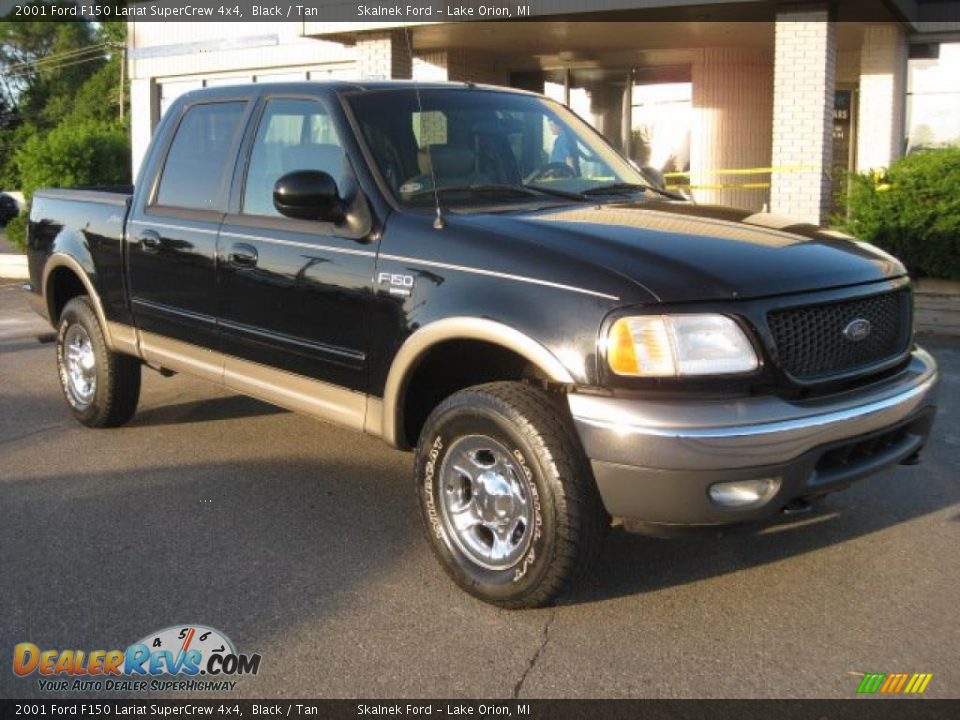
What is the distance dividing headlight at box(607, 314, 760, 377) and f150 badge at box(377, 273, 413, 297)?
98cm

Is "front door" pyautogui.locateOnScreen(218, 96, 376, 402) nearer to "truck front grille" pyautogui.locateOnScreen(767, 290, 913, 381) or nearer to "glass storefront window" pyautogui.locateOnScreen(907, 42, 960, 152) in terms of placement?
"truck front grille" pyautogui.locateOnScreen(767, 290, 913, 381)

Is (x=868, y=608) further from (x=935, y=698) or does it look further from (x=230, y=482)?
(x=230, y=482)

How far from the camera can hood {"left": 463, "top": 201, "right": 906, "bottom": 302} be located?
3.53m

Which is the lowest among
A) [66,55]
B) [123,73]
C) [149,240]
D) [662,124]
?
[149,240]

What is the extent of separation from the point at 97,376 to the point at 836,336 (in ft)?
14.4

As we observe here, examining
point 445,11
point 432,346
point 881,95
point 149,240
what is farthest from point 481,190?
point 881,95

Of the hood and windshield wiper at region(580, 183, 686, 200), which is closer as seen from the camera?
the hood

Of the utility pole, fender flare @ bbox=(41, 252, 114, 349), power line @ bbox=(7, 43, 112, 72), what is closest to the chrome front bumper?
fender flare @ bbox=(41, 252, 114, 349)

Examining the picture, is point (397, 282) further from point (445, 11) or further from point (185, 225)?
point (445, 11)

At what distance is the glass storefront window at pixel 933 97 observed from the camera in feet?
47.4

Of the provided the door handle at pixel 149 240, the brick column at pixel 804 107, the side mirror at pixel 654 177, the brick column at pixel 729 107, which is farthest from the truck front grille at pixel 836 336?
the brick column at pixel 729 107

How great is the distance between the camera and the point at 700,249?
3.74 metres

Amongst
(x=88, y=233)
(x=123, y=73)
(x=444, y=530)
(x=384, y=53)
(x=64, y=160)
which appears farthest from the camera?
(x=123, y=73)

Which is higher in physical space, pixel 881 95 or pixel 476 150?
pixel 881 95
